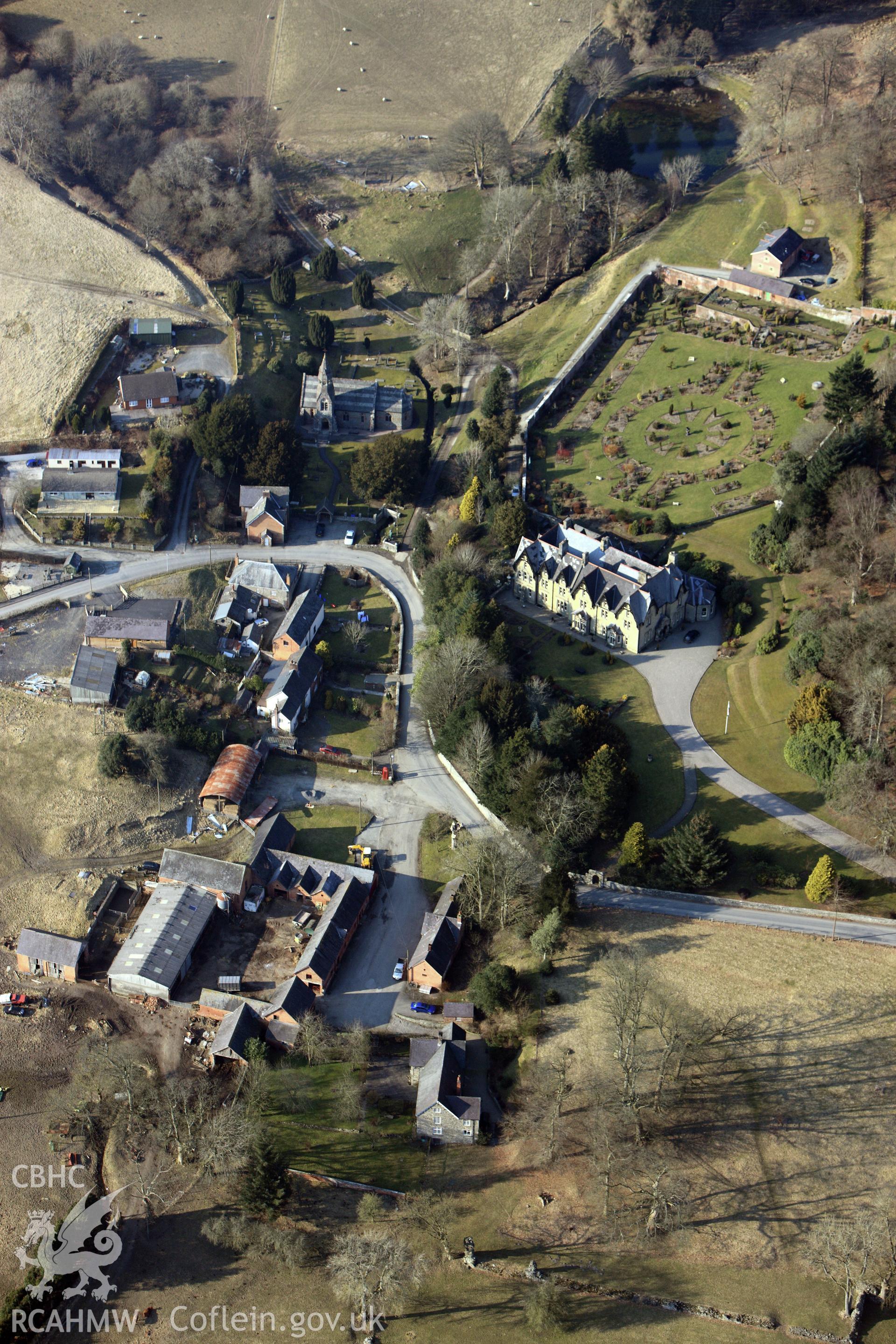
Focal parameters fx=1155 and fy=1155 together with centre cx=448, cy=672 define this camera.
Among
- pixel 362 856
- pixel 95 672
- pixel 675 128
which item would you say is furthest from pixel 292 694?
pixel 675 128

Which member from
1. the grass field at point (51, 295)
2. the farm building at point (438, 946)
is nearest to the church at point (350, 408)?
the grass field at point (51, 295)

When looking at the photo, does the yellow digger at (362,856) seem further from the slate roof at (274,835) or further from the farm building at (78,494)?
the farm building at (78,494)

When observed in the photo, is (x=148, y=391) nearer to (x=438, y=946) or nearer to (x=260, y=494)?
(x=260, y=494)

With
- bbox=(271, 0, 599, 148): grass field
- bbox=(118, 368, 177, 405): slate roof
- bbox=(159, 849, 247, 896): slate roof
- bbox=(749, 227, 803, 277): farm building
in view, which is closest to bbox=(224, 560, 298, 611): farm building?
bbox=(118, 368, 177, 405): slate roof

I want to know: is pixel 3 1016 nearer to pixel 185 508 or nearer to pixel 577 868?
pixel 577 868

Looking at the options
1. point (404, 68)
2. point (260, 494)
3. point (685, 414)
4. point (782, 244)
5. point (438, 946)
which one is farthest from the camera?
point (404, 68)

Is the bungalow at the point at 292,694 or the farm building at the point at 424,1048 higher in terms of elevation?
the bungalow at the point at 292,694
